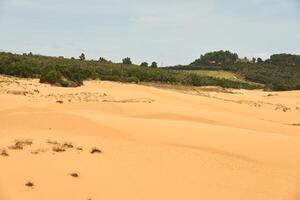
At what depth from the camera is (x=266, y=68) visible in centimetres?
12862

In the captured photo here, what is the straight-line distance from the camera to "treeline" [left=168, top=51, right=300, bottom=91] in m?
99.3

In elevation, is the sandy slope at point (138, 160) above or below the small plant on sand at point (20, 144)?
below

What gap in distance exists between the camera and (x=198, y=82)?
3113 inches

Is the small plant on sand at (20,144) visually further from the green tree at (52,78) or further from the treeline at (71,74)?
the green tree at (52,78)

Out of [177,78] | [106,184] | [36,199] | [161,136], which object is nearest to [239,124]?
[161,136]

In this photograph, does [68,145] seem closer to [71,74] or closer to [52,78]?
[52,78]

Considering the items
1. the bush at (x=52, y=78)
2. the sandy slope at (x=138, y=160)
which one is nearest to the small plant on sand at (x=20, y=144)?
the sandy slope at (x=138, y=160)

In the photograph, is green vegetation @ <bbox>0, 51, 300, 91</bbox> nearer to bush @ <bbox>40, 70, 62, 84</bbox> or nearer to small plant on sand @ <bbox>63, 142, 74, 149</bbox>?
bush @ <bbox>40, 70, 62, 84</bbox>

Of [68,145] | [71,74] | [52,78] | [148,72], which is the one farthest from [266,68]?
[68,145]

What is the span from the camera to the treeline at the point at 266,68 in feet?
326

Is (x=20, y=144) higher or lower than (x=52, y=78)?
lower

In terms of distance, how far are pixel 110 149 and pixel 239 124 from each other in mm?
10741

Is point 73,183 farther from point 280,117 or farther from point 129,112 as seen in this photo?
point 280,117

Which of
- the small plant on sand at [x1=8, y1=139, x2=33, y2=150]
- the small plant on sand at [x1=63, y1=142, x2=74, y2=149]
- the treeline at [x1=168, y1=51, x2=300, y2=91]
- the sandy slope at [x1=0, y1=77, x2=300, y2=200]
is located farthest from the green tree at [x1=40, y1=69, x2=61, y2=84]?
the treeline at [x1=168, y1=51, x2=300, y2=91]
